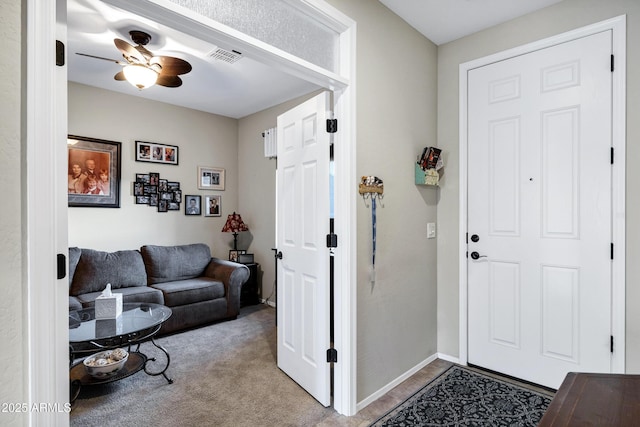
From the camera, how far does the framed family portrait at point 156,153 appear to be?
Answer: 4262 millimetres

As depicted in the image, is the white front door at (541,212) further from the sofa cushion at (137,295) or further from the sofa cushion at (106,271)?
the sofa cushion at (106,271)

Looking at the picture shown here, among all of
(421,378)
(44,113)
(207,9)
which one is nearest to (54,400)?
(44,113)

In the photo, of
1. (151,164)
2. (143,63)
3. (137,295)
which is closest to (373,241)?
(143,63)

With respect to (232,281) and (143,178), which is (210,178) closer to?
(143,178)

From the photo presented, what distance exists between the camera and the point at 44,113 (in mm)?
1037

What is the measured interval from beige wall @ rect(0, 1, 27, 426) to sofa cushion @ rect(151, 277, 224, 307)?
2.67m

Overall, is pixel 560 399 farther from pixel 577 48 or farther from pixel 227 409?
pixel 577 48

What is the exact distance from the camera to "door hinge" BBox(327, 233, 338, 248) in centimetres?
216

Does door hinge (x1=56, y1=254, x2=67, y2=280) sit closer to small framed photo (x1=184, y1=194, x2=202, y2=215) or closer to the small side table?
the small side table

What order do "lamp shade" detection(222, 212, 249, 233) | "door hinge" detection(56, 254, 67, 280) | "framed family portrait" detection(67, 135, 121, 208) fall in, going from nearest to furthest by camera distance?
"door hinge" detection(56, 254, 67, 280) < "framed family portrait" detection(67, 135, 121, 208) < "lamp shade" detection(222, 212, 249, 233)

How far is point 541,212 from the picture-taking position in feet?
7.94

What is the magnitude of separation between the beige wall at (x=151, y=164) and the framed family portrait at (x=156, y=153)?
5 cm

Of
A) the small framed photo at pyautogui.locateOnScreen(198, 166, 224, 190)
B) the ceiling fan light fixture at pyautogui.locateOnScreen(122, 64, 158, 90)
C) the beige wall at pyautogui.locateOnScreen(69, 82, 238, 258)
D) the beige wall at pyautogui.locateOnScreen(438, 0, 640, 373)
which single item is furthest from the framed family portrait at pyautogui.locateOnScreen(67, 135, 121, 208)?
the beige wall at pyautogui.locateOnScreen(438, 0, 640, 373)

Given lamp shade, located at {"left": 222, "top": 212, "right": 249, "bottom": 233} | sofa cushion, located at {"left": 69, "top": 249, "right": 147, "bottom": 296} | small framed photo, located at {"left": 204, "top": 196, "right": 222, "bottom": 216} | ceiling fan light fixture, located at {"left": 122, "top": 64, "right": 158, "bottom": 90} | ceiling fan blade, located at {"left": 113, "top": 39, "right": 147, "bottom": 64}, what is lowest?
sofa cushion, located at {"left": 69, "top": 249, "right": 147, "bottom": 296}
